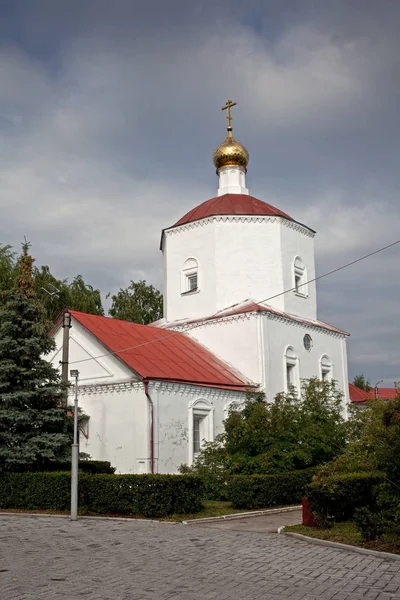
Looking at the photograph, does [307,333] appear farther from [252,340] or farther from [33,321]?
[33,321]

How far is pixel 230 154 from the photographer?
3098cm

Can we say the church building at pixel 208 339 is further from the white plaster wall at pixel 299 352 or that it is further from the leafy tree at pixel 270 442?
the leafy tree at pixel 270 442

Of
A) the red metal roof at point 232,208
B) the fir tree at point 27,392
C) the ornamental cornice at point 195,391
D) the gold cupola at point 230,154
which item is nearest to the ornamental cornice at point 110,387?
the ornamental cornice at point 195,391

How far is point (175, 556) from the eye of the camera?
10.5m

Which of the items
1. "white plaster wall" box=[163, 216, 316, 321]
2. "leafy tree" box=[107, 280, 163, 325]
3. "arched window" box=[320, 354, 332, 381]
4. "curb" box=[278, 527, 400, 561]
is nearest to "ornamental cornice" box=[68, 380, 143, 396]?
"white plaster wall" box=[163, 216, 316, 321]

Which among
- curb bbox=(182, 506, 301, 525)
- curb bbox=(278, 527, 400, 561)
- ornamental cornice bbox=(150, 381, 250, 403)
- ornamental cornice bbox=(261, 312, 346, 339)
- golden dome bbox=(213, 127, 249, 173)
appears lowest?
curb bbox=(182, 506, 301, 525)

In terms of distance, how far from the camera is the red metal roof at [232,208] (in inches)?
1121

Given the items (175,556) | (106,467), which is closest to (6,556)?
(175,556)

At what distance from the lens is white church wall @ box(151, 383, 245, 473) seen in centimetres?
2045

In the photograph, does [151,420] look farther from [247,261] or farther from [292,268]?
[292,268]

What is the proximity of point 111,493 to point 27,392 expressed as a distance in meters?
4.25

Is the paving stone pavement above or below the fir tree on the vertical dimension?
below

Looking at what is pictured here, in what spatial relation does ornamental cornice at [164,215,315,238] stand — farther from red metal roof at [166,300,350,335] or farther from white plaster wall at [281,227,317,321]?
red metal roof at [166,300,350,335]

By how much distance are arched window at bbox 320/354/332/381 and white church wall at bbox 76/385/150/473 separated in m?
11.7
